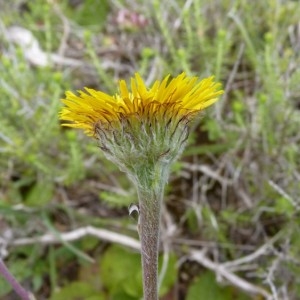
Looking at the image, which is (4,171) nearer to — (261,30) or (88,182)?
(88,182)

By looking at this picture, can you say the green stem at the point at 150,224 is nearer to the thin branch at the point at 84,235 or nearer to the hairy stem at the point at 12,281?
the hairy stem at the point at 12,281

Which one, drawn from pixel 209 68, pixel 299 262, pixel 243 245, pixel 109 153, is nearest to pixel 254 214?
pixel 243 245

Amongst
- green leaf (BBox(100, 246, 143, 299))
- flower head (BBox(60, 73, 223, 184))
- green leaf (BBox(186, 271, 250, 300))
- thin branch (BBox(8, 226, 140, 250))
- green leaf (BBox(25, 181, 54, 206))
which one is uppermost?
flower head (BBox(60, 73, 223, 184))

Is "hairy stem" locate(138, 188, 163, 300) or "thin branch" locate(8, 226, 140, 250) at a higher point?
"hairy stem" locate(138, 188, 163, 300)

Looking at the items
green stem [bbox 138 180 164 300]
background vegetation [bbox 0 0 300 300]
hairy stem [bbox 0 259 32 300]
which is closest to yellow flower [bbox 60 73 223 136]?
green stem [bbox 138 180 164 300]

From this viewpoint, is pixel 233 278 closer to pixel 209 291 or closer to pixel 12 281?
pixel 209 291

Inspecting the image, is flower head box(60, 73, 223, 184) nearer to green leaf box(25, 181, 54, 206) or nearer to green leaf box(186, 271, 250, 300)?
green leaf box(186, 271, 250, 300)

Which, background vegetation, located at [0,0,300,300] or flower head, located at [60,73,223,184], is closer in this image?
flower head, located at [60,73,223,184]
